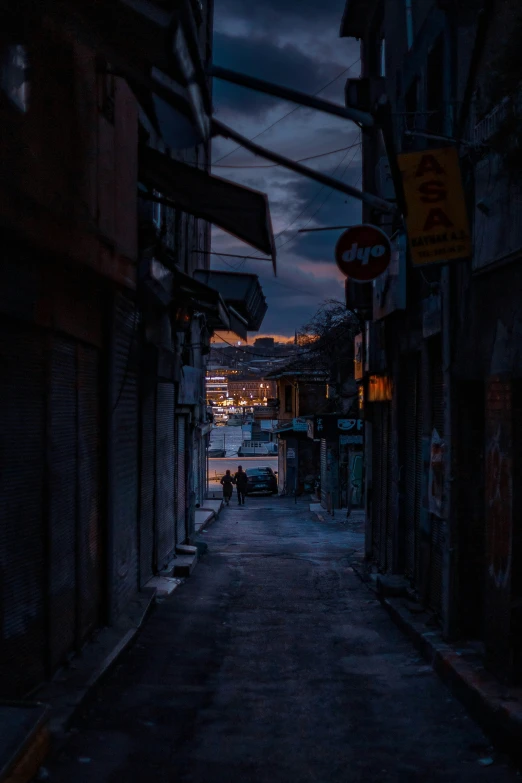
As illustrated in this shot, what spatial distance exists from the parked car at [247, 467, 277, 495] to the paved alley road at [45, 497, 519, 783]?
32.8 meters

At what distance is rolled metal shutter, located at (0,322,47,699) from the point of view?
646 cm

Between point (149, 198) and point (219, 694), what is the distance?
6662 mm

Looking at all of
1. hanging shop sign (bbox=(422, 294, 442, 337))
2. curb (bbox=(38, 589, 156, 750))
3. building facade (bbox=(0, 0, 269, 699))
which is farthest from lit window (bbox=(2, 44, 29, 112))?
hanging shop sign (bbox=(422, 294, 442, 337))

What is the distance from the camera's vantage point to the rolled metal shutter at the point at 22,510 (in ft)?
21.2

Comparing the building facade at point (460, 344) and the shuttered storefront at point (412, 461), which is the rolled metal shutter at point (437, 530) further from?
the shuttered storefront at point (412, 461)

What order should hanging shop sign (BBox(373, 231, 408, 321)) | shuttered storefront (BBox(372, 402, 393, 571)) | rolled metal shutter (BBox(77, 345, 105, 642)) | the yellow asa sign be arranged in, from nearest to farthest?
the yellow asa sign < rolled metal shutter (BBox(77, 345, 105, 642)) < hanging shop sign (BBox(373, 231, 408, 321)) < shuttered storefront (BBox(372, 402, 393, 571))

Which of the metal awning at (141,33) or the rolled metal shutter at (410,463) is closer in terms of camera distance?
the metal awning at (141,33)

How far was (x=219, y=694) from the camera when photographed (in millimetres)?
8023

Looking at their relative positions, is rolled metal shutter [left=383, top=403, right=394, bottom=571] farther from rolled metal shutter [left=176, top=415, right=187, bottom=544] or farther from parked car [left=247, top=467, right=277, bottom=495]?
parked car [left=247, top=467, right=277, bottom=495]

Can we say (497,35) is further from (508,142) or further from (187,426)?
(187,426)

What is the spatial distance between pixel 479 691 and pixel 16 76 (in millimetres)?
6009

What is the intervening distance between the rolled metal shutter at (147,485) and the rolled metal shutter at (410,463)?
400 cm

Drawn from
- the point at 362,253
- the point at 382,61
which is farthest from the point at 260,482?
the point at 362,253

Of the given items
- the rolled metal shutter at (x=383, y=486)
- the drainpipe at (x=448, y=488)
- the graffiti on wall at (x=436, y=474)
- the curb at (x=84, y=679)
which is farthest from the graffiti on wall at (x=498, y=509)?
the rolled metal shutter at (x=383, y=486)
